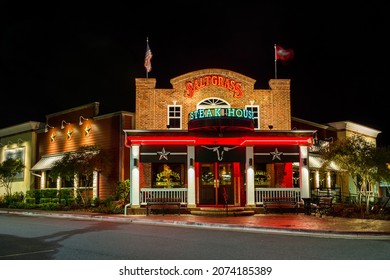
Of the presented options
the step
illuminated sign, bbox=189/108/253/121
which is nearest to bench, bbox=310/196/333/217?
the step

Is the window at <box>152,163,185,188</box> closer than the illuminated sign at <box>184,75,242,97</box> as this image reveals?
Yes

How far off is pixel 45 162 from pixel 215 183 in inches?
574

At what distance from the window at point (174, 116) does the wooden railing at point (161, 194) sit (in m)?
Result: 4.15

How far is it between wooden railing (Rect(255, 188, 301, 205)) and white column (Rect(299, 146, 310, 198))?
32 cm

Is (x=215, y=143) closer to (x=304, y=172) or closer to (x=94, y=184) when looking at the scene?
(x=304, y=172)

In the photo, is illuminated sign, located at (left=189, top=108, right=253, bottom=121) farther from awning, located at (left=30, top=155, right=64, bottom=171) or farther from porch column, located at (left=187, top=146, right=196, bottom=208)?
awning, located at (left=30, top=155, right=64, bottom=171)

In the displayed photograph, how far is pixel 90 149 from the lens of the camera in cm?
2741

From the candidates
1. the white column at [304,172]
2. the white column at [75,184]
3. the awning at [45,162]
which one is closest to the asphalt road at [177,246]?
the white column at [304,172]

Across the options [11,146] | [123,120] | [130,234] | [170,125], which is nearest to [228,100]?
[170,125]

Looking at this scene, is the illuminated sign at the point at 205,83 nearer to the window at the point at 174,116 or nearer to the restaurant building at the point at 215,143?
the restaurant building at the point at 215,143

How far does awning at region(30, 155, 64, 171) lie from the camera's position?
3169 cm

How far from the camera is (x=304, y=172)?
75.9 ft

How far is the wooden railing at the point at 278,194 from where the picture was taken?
23.1m

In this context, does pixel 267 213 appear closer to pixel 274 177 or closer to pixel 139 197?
pixel 274 177
